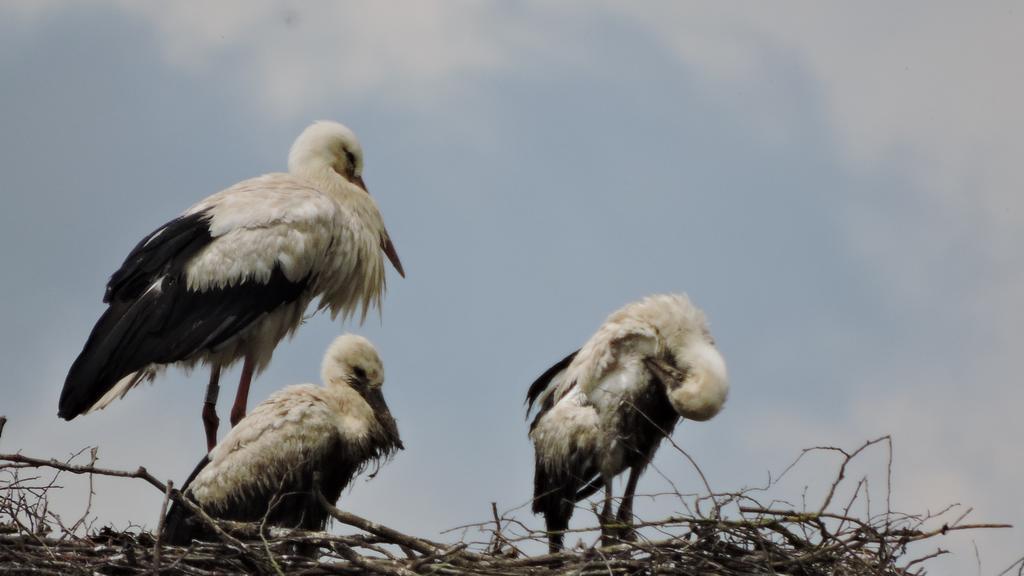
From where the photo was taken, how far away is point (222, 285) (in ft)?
21.7

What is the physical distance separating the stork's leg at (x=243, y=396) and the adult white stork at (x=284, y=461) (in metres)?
0.75

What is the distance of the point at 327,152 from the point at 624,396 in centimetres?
218

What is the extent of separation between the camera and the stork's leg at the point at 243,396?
268 inches

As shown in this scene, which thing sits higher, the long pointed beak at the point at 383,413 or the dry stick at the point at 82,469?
the long pointed beak at the point at 383,413

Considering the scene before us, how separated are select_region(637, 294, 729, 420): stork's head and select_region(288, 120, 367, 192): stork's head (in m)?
1.92

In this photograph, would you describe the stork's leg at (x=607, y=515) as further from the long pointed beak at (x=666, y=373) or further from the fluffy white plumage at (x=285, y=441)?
the fluffy white plumage at (x=285, y=441)

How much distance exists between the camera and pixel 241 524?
5469mm

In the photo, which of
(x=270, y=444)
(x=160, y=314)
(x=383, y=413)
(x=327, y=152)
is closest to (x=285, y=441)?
(x=270, y=444)

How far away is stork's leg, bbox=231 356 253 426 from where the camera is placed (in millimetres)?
6809

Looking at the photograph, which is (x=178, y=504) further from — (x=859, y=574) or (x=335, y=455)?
(x=859, y=574)

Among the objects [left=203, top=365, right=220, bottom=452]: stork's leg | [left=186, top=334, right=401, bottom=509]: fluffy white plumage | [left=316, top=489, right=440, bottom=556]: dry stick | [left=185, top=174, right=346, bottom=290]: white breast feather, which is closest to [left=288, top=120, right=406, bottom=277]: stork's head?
[left=185, top=174, right=346, bottom=290]: white breast feather

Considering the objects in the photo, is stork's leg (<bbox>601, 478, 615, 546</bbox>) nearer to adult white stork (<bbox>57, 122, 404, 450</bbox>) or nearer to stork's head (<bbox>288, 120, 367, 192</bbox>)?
adult white stork (<bbox>57, 122, 404, 450</bbox>)

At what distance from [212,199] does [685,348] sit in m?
2.22

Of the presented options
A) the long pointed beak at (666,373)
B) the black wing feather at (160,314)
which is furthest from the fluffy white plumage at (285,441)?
the long pointed beak at (666,373)
